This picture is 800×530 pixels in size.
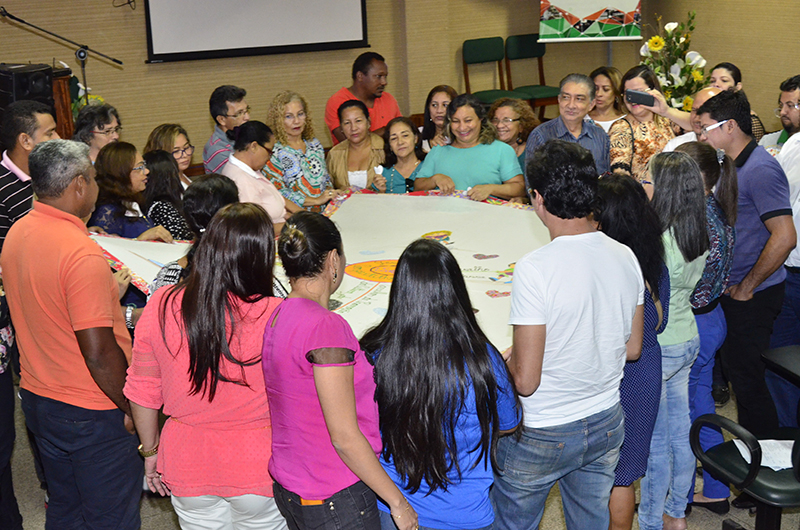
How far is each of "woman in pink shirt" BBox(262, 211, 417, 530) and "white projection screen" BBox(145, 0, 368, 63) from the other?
6.27 meters

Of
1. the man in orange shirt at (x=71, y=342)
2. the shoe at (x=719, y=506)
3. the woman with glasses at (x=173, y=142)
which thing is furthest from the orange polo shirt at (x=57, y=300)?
the shoe at (x=719, y=506)

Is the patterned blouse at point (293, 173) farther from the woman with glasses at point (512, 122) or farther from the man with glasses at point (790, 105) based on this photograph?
the man with glasses at point (790, 105)

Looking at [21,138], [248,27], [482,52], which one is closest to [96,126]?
[21,138]

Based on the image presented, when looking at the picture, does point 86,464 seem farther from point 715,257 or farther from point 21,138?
point 715,257

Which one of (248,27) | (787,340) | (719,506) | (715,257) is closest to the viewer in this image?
(715,257)

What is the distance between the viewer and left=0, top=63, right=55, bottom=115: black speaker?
4.23 meters

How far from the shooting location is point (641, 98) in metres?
4.01

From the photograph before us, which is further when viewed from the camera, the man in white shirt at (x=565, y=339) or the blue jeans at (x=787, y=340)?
the blue jeans at (x=787, y=340)

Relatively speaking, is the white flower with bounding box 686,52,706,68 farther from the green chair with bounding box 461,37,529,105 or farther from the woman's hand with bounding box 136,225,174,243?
the green chair with bounding box 461,37,529,105

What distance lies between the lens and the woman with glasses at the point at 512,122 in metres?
4.31

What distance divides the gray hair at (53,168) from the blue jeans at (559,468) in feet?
4.92

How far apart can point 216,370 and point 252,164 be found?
195 centimetres

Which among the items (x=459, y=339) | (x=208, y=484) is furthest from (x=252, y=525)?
(x=459, y=339)

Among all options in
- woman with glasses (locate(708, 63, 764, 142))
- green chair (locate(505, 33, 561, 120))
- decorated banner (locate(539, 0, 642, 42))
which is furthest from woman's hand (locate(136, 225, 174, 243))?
green chair (locate(505, 33, 561, 120))
